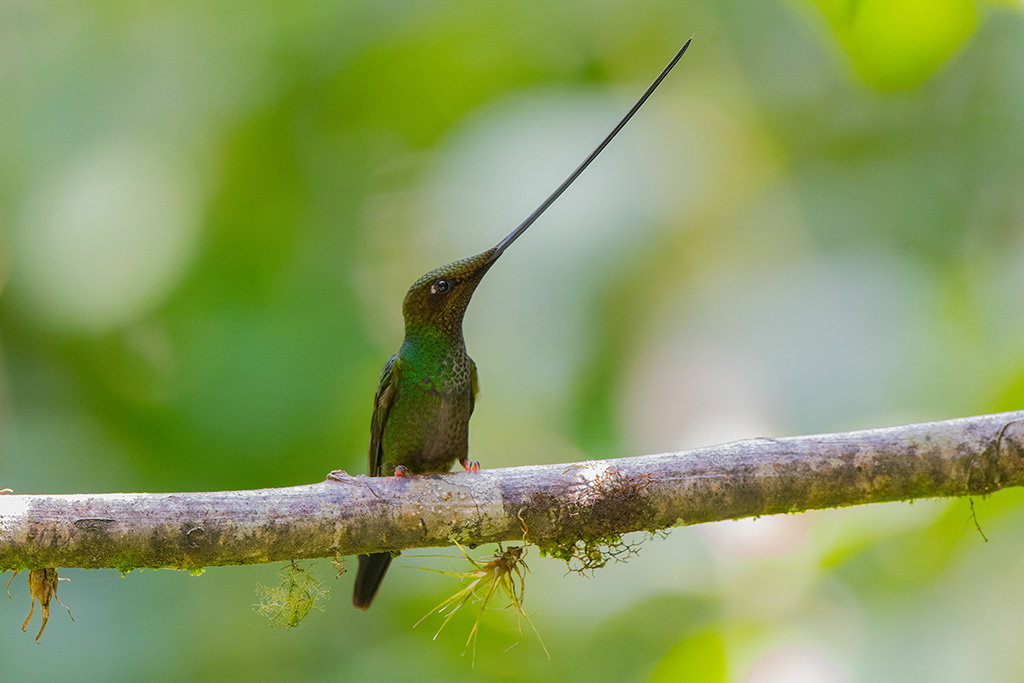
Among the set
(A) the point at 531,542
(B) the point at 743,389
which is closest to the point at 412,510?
(A) the point at 531,542

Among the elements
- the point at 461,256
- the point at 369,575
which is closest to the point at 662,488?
the point at 369,575

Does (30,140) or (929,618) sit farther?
(30,140)

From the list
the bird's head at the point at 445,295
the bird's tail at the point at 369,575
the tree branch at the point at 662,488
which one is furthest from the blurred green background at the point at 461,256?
the bird's head at the point at 445,295

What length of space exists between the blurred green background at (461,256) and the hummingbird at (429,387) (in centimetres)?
238

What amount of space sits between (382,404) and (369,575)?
0.72 m

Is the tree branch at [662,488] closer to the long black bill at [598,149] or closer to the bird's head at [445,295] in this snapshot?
the bird's head at [445,295]

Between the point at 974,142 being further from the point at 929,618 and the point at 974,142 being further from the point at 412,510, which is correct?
the point at 412,510

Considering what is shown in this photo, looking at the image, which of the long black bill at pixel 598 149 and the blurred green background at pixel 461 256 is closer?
the long black bill at pixel 598 149

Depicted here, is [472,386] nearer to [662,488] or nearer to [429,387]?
[429,387]

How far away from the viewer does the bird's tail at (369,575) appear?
12.0 ft

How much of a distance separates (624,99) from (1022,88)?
342 centimetres

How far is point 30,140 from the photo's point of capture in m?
7.59

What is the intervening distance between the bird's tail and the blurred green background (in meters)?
2.12

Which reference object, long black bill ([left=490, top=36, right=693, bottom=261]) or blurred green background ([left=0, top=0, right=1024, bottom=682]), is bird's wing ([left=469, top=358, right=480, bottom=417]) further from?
blurred green background ([left=0, top=0, right=1024, bottom=682])
